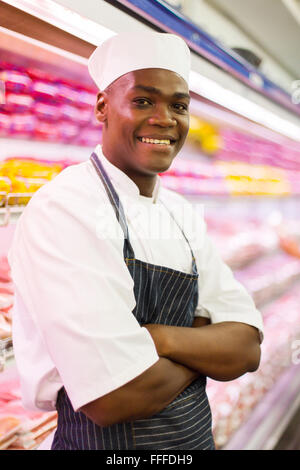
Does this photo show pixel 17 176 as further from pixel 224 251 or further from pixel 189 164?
pixel 224 251

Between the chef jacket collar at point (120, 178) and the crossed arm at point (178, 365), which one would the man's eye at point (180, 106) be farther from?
Result: the crossed arm at point (178, 365)

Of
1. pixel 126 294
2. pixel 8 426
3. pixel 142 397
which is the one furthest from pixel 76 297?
pixel 8 426

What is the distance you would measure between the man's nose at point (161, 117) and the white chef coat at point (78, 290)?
0.18 m

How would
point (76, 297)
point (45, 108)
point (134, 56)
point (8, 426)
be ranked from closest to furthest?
point (76, 297) → point (134, 56) → point (8, 426) → point (45, 108)

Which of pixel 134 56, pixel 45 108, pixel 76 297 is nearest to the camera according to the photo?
pixel 76 297

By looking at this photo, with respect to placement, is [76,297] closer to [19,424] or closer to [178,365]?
[178,365]

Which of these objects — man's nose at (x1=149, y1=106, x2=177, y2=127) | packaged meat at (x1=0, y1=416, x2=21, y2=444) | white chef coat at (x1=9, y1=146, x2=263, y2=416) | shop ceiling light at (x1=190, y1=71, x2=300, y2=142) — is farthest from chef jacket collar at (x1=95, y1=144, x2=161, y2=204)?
packaged meat at (x1=0, y1=416, x2=21, y2=444)

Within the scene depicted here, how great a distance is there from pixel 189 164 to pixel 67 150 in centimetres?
99

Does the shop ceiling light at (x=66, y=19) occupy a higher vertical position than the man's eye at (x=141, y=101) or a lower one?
higher

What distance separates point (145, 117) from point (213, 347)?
668 millimetres

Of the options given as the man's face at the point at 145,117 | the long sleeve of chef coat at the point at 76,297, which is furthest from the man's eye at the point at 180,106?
the long sleeve of chef coat at the point at 76,297

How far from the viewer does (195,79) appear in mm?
1558

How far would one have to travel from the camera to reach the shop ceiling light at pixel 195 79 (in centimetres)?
97

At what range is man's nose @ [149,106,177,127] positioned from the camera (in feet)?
3.59
